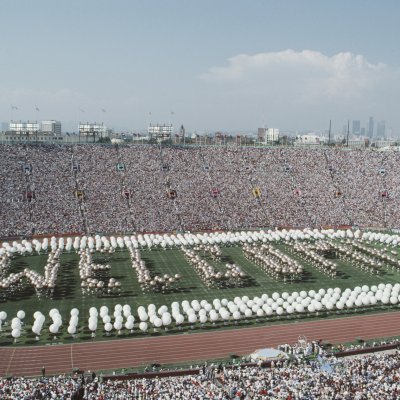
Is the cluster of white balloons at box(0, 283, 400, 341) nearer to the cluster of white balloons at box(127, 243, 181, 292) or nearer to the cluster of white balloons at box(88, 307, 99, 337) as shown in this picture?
the cluster of white balloons at box(88, 307, 99, 337)

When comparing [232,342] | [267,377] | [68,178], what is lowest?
[232,342]

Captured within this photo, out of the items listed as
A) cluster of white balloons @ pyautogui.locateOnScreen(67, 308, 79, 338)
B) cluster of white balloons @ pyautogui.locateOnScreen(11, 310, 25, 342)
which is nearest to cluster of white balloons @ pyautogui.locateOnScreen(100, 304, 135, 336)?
cluster of white balloons @ pyautogui.locateOnScreen(67, 308, 79, 338)

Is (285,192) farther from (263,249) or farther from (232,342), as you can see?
(232,342)

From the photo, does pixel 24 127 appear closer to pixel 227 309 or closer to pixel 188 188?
pixel 188 188

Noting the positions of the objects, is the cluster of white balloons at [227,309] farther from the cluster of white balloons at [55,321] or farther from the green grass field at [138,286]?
the green grass field at [138,286]

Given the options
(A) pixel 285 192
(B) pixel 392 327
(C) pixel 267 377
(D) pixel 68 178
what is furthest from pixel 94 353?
(A) pixel 285 192

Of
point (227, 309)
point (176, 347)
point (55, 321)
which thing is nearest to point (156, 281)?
point (227, 309)
